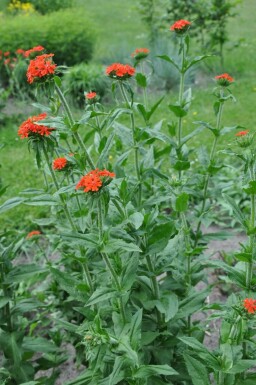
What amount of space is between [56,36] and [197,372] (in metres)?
7.74

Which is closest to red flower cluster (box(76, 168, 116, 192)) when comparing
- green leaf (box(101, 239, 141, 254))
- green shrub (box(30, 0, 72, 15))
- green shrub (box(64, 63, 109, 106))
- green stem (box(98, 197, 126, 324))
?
green stem (box(98, 197, 126, 324))

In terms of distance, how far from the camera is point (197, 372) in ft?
6.32

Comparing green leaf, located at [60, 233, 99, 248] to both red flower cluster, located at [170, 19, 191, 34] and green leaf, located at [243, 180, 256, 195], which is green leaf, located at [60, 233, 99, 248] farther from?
red flower cluster, located at [170, 19, 191, 34]

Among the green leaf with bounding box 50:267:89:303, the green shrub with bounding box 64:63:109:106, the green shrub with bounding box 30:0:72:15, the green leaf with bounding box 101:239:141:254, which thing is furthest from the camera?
the green shrub with bounding box 30:0:72:15

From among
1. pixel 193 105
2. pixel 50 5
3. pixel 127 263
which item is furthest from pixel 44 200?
pixel 50 5

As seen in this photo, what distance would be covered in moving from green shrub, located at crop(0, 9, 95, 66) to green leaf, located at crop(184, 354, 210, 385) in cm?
748

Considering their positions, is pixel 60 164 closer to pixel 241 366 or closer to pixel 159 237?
pixel 159 237

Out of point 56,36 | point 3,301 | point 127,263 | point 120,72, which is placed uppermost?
point 120,72

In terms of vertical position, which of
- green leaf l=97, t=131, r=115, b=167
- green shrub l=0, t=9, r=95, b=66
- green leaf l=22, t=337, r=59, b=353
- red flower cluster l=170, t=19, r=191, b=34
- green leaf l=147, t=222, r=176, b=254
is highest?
red flower cluster l=170, t=19, r=191, b=34

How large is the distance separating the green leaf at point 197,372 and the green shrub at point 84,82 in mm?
5376

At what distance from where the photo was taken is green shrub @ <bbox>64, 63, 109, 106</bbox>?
7027 millimetres

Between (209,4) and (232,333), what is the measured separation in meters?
6.64

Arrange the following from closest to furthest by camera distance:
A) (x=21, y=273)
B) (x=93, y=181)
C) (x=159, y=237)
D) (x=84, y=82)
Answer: (x=93, y=181), (x=159, y=237), (x=21, y=273), (x=84, y=82)

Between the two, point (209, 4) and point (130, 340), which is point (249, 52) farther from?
point (130, 340)
